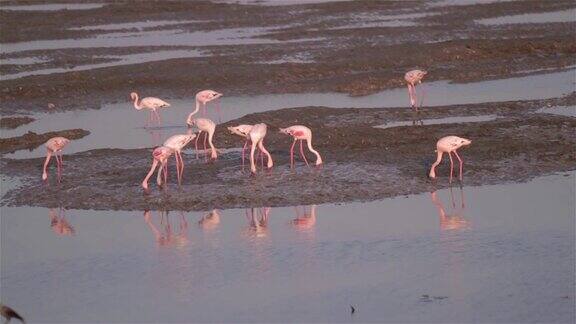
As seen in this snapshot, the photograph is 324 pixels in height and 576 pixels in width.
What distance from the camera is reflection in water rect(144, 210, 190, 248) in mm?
13570

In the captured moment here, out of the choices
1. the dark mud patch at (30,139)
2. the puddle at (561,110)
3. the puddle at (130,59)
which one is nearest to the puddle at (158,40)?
the puddle at (130,59)

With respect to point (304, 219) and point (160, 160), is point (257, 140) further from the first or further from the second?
point (304, 219)

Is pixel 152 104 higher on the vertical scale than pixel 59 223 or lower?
higher

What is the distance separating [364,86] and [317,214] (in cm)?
983

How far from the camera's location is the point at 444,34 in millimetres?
31984

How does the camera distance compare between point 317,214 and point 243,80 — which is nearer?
point 317,214

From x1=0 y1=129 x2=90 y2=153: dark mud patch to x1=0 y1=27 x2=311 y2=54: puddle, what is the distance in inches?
469

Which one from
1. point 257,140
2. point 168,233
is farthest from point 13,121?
point 168,233

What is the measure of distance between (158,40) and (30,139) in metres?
14.1

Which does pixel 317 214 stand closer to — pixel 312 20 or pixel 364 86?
pixel 364 86

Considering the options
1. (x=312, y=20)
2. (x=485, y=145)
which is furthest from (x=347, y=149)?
(x=312, y=20)

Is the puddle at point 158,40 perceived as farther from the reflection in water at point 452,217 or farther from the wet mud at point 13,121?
the reflection in water at point 452,217

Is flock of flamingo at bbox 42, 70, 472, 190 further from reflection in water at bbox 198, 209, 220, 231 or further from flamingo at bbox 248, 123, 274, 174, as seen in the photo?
reflection in water at bbox 198, 209, 220, 231

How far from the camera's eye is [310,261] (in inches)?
494
